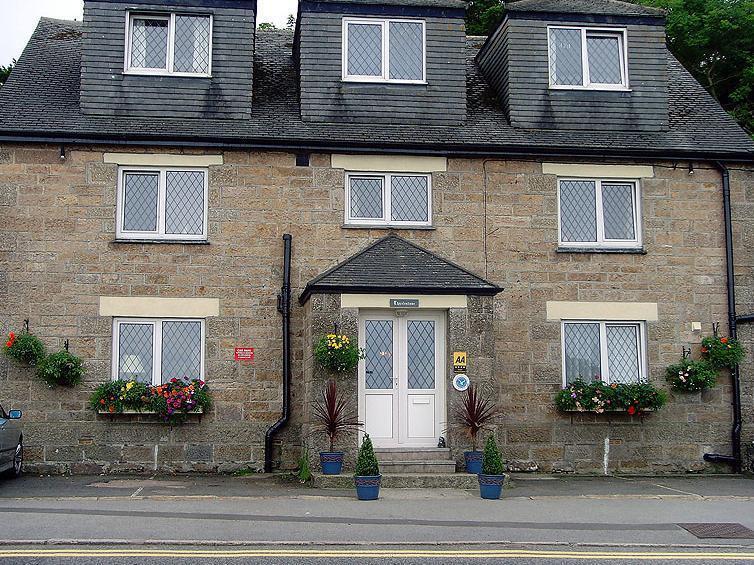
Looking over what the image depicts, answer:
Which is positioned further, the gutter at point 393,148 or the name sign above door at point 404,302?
the gutter at point 393,148

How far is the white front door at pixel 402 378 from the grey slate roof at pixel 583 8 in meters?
6.77

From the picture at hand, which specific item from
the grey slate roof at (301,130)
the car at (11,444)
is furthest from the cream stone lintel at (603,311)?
the car at (11,444)

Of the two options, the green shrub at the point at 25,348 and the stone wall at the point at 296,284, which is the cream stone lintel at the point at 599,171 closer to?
the stone wall at the point at 296,284

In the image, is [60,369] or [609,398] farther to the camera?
[609,398]

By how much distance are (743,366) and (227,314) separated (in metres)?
Result: 9.59

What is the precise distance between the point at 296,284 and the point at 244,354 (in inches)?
61.5

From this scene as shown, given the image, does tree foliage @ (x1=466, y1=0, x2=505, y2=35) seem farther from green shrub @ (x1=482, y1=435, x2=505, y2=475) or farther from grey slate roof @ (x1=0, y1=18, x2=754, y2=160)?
green shrub @ (x1=482, y1=435, x2=505, y2=475)

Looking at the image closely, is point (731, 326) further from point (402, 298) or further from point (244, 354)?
point (244, 354)

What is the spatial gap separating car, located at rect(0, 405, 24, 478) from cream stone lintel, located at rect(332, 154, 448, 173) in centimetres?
704

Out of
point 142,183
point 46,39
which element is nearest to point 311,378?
point 142,183

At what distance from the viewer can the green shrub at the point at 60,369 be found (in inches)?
628

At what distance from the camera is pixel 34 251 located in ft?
54.2

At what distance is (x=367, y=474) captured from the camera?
42.6 ft

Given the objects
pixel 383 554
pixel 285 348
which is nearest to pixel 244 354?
pixel 285 348
